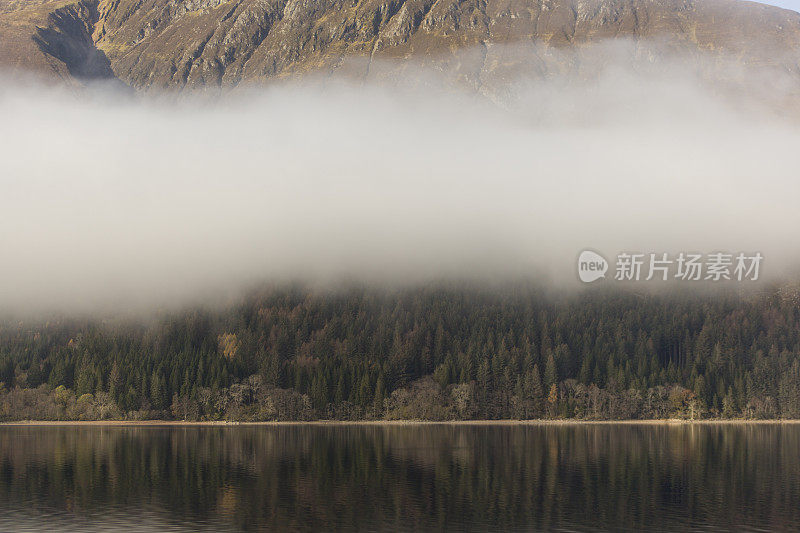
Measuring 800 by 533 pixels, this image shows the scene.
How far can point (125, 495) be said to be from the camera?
135625 mm

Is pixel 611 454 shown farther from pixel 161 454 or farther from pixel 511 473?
pixel 161 454

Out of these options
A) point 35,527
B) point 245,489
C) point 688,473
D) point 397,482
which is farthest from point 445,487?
point 35,527

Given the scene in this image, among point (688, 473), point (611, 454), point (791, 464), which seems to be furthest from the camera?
point (611, 454)

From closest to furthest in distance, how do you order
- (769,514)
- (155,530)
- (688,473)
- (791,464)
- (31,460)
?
(155,530), (769,514), (688,473), (791,464), (31,460)

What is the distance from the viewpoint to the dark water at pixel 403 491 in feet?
365

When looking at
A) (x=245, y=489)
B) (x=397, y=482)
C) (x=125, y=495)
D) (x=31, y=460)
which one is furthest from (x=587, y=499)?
(x=31, y=460)

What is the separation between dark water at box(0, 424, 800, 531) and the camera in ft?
365

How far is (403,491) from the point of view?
139 metres

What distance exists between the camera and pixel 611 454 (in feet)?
638

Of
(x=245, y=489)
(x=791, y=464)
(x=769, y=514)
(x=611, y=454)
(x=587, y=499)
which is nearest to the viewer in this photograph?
(x=769, y=514)

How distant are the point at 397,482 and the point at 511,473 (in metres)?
25.1

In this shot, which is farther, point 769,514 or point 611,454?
point 611,454

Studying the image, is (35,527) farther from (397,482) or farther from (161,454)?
(161,454)

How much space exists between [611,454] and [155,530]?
12204 cm
